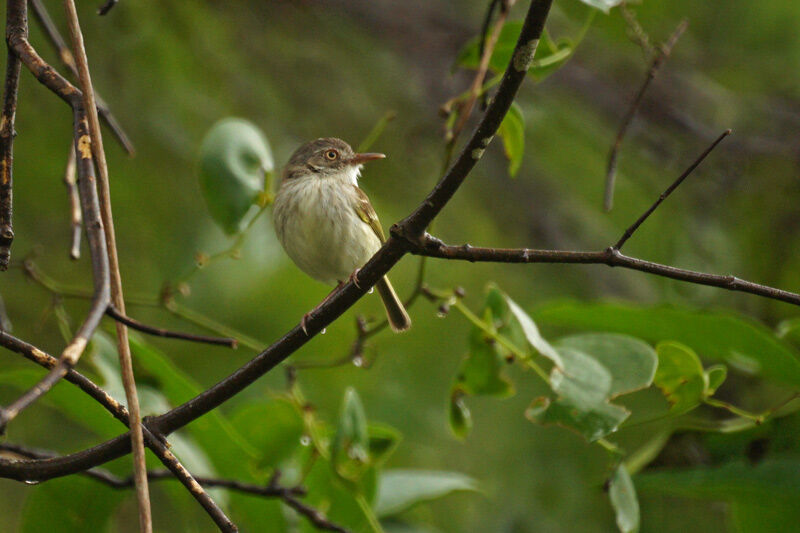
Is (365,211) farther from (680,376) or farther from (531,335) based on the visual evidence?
(680,376)

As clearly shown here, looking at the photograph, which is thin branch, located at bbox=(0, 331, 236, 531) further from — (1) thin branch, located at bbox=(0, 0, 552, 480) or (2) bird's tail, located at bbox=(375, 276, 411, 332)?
(2) bird's tail, located at bbox=(375, 276, 411, 332)

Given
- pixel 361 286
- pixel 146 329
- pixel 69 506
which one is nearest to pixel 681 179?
pixel 361 286

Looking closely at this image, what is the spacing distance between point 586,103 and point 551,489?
2.34 meters

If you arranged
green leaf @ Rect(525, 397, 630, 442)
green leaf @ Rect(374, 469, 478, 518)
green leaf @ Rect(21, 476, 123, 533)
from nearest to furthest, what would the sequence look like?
green leaf @ Rect(525, 397, 630, 442) < green leaf @ Rect(21, 476, 123, 533) < green leaf @ Rect(374, 469, 478, 518)

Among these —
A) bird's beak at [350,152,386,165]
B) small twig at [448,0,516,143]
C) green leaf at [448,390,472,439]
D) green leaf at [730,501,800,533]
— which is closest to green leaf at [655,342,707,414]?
green leaf at [448,390,472,439]

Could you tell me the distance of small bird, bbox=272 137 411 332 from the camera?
3559 mm

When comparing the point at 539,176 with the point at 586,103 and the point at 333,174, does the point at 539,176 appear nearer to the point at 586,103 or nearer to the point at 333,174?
the point at 586,103

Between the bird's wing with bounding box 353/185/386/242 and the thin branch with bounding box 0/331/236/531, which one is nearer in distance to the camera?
the thin branch with bounding box 0/331/236/531

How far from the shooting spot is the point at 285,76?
5699 millimetres

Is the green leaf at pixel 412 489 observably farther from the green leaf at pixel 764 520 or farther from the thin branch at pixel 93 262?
the thin branch at pixel 93 262

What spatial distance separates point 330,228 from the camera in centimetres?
357

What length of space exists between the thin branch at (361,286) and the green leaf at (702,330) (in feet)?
4.49

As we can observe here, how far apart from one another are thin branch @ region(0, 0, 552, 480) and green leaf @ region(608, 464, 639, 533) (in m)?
1.19

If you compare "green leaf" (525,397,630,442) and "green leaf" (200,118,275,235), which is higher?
"green leaf" (200,118,275,235)
